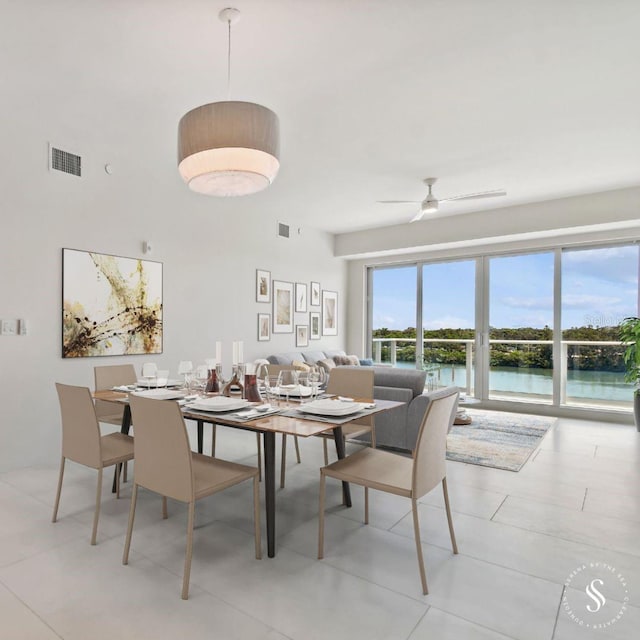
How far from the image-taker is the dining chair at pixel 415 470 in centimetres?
194

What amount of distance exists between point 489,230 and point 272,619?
19.0ft

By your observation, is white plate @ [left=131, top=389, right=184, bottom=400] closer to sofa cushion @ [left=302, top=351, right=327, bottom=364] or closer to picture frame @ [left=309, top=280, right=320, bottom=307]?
sofa cushion @ [left=302, top=351, right=327, bottom=364]

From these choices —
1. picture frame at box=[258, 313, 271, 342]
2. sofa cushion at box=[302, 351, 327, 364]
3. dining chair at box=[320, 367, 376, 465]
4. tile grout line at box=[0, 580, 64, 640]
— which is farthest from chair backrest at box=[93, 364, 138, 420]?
sofa cushion at box=[302, 351, 327, 364]

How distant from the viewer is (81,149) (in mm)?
3930

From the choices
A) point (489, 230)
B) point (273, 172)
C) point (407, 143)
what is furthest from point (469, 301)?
point (273, 172)

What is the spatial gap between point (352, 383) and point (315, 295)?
13.4 feet

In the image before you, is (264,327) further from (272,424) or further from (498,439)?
(272,424)

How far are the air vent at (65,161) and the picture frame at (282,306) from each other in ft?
9.58

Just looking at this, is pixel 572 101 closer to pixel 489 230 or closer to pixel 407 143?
pixel 407 143

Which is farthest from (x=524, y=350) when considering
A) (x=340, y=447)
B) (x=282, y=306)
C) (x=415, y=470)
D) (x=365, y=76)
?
(x=415, y=470)

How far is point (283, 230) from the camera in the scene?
6480 mm

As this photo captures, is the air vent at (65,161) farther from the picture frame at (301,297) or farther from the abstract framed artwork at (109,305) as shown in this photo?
the picture frame at (301,297)

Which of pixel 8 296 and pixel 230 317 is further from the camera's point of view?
pixel 230 317

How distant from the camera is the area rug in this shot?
12.7 ft
